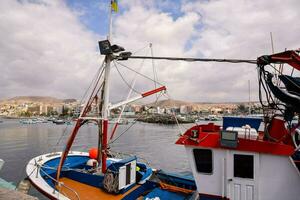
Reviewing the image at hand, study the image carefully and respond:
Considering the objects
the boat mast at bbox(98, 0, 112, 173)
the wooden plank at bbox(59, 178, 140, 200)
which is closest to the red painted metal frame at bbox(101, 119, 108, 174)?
the boat mast at bbox(98, 0, 112, 173)

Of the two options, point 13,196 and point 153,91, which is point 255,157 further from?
point 13,196

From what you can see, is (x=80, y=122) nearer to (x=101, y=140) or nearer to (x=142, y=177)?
(x=101, y=140)

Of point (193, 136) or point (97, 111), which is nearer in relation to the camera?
point (193, 136)

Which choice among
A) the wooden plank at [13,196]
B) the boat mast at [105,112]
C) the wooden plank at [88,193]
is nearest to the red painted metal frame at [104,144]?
the boat mast at [105,112]

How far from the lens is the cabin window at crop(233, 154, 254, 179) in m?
6.56

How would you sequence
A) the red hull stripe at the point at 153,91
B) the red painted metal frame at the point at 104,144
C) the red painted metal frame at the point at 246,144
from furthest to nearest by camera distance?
the red hull stripe at the point at 153,91, the red painted metal frame at the point at 104,144, the red painted metal frame at the point at 246,144

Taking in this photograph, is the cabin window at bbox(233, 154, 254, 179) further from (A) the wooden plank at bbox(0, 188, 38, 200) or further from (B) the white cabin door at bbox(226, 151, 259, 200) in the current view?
(A) the wooden plank at bbox(0, 188, 38, 200)

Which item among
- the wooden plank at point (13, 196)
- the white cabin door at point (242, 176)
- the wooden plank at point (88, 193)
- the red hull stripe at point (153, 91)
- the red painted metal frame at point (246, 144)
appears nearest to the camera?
the red painted metal frame at point (246, 144)

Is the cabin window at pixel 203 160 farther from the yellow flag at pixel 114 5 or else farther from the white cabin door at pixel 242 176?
the yellow flag at pixel 114 5

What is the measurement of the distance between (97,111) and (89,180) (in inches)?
127

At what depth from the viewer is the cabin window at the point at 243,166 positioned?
258 inches

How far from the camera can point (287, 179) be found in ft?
20.8

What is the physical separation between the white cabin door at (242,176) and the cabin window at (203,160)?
21.8 inches

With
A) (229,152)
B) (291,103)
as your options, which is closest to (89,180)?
(229,152)
